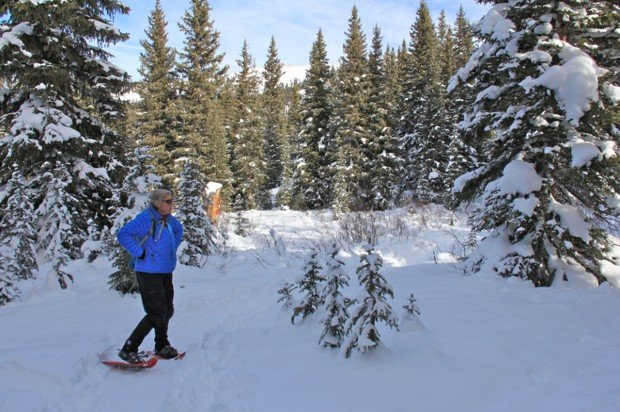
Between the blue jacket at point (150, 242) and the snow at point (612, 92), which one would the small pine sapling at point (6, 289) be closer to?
the blue jacket at point (150, 242)

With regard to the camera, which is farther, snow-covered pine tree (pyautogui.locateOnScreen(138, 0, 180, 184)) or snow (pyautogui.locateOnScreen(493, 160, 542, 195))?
snow-covered pine tree (pyautogui.locateOnScreen(138, 0, 180, 184))

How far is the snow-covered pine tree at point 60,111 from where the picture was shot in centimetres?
1002

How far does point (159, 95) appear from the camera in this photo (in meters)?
28.6

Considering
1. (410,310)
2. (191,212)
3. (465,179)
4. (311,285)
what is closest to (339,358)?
(410,310)

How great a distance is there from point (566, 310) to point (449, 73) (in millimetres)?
34156

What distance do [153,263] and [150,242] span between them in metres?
0.24

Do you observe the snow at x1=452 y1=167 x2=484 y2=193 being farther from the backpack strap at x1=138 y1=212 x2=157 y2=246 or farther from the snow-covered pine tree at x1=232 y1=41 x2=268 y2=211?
the snow-covered pine tree at x1=232 y1=41 x2=268 y2=211

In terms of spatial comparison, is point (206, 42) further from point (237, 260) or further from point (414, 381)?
point (414, 381)

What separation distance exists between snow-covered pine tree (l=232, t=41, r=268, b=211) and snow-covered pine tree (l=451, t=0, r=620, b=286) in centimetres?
2978

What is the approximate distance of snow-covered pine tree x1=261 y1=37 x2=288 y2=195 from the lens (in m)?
42.8

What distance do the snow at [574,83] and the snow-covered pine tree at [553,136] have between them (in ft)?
0.04

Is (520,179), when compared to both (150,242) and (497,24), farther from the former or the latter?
(150,242)

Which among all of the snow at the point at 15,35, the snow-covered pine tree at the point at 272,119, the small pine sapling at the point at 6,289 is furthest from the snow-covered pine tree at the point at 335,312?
the snow-covered pine tree at the point at 272,119

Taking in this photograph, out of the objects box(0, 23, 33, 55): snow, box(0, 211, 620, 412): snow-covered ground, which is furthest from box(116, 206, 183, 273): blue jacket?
box(0, 23, 33, 55): snow
